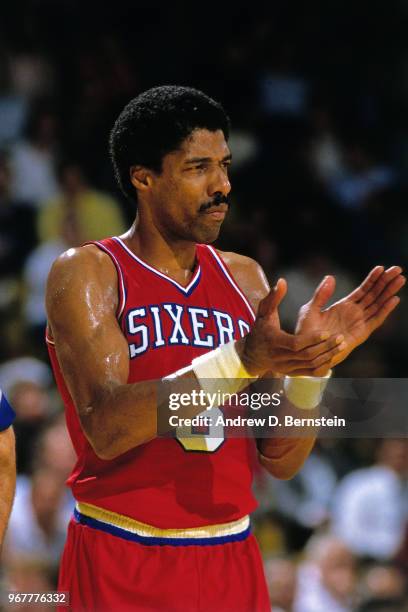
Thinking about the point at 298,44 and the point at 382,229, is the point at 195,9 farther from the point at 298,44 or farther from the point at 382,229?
the point at 382,229

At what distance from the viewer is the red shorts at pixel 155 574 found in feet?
9.47

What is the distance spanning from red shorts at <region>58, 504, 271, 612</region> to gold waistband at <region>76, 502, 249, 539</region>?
0.01 m

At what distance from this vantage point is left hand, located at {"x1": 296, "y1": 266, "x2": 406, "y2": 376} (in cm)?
264

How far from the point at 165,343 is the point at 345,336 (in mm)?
507

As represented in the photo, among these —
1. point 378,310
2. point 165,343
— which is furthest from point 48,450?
point 378,310

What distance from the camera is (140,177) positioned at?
10.4 feet

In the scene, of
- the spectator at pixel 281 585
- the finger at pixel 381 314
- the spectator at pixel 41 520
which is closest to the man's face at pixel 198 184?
the finger at pixel 381 314

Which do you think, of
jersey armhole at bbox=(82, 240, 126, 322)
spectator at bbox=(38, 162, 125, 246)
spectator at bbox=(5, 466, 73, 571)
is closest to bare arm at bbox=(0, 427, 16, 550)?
jersey armhole at bbox=(82, 240, 126, 322)

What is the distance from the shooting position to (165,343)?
295cm

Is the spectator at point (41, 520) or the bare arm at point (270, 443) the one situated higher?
the bare arm at point (270, 443)

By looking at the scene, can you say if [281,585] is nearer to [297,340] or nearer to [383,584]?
[383,584]

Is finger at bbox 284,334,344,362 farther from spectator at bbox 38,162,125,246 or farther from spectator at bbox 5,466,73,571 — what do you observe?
spectator at bbox 38,162,125,246

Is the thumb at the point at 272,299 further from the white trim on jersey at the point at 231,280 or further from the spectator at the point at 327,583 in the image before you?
the spectator at the point at 327,583

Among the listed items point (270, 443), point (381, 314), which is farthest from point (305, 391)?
point (381, 314)
